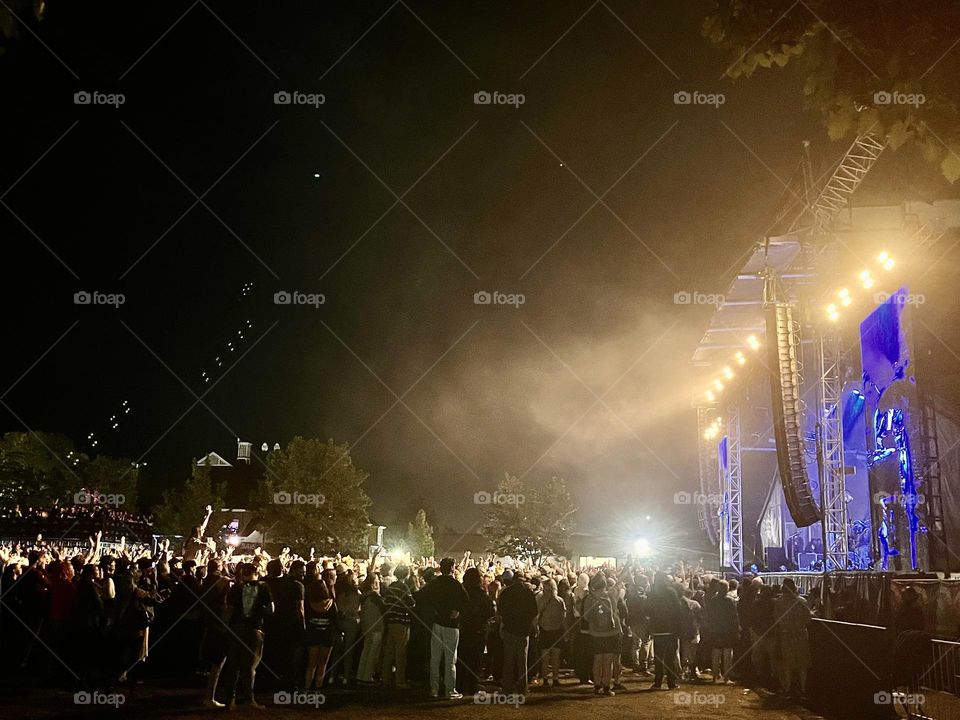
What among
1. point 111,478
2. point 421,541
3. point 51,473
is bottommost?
point 421,541

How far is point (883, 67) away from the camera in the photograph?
5.43 m

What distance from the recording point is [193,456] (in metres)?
65.4

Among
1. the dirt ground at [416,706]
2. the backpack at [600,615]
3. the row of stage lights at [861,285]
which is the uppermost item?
the row of stage lights at [861,285]

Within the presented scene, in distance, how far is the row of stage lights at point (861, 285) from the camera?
64.6 feet

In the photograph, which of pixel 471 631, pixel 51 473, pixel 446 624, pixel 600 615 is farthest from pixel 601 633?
pixel 51 473

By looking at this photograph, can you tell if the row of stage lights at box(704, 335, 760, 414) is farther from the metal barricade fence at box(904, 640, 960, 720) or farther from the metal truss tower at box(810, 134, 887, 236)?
the metal barricade fence at box(904, 640, 960, 720)

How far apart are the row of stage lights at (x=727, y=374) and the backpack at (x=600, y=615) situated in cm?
1868

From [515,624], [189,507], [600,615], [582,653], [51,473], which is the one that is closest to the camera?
[515,624]

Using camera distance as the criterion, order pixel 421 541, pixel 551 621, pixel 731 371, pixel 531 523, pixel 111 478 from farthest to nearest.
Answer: pixel 421 541, pixel 111 478, pixel 531 523, pixel 731 371, pixel 551 621

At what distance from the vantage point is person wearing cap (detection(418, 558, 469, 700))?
1043 cm

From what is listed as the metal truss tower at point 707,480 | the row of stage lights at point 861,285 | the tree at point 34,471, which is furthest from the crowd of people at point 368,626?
the tree at point 34,471

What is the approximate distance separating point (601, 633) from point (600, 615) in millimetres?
271

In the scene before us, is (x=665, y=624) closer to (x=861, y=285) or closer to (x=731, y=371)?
(x=861, y=285)

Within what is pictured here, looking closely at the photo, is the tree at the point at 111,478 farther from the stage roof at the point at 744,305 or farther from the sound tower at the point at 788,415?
the sound tower at the point at 788,415
